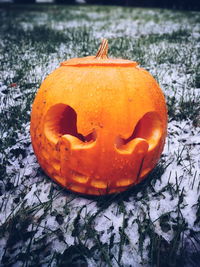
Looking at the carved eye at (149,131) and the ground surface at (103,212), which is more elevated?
the carved eye at (149,131)

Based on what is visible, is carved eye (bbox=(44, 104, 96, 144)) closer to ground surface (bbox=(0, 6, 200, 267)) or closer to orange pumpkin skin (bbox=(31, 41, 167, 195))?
orange pumpkin skin (bbox=(31, 41, 167, 195))

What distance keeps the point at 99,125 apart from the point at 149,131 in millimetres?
465

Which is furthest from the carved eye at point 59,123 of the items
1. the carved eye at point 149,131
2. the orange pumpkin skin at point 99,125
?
the carved eye at point 149,131

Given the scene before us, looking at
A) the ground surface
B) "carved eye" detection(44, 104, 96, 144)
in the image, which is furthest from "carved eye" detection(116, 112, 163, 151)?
the ground surface

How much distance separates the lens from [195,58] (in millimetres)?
4312

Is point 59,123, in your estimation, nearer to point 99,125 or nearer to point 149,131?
point 99,125

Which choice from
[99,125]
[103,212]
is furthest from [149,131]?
[103,212]

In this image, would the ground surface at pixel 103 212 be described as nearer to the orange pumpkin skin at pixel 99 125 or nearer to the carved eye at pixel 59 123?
the orange pumpkin skin at pixel 99 125

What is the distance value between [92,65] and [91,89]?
0.71ft

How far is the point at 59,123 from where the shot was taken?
6.07 feet

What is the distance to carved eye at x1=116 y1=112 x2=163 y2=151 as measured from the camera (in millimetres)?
1715

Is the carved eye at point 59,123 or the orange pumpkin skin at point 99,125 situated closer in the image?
the orange pumpkin skin at point 99,125

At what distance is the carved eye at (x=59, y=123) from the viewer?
172 centimetres

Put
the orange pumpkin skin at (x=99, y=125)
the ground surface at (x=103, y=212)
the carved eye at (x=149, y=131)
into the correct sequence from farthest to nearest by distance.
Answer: the carved eye at (x=149, y=131) → the orange pumpkin skin at (x=99, y=125) → the ground surface at (x=103, y=212)
